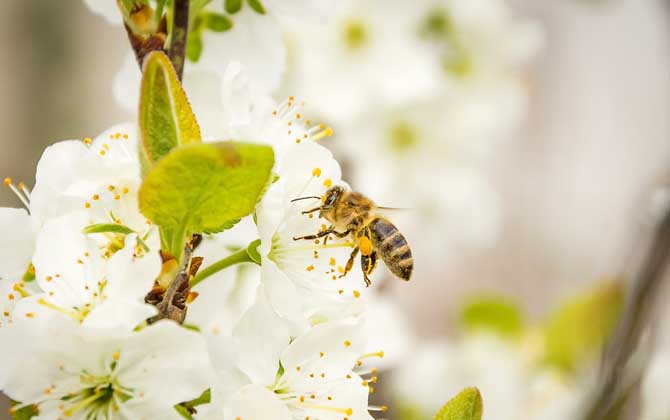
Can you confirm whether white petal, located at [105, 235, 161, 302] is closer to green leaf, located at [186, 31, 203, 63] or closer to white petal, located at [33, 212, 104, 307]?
white petal, located at [33, 212, 104, 307]

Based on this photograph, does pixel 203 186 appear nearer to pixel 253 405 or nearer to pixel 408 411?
pixel 253 405

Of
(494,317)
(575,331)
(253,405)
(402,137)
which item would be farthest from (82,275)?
(402,137)

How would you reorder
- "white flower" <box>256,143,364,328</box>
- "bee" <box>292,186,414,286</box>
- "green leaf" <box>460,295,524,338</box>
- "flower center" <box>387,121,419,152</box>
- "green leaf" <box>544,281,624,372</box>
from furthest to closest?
1. "flower center" <box>387,121,419,152</box>
2. "green leaf" <box>460,295,524,338</box>
3. "green leaf" <box>544,281,624,372</box>
4. "bee" <box>292,186,414,286</box>
5. "white flower" <box>256,143,364,328</box>

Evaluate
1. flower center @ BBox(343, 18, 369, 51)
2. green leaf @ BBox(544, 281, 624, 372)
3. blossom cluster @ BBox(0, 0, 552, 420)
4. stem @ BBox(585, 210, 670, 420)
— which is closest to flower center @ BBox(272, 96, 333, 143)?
blossom cluster @ BBox(0, 0, 552, 420)

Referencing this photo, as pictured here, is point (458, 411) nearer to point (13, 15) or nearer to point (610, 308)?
point (610, 308)

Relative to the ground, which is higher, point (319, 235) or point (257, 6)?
point (257, 6)

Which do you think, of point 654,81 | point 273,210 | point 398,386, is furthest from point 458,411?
point 654,81

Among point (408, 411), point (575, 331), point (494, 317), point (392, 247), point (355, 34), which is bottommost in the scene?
point (408, 411)
